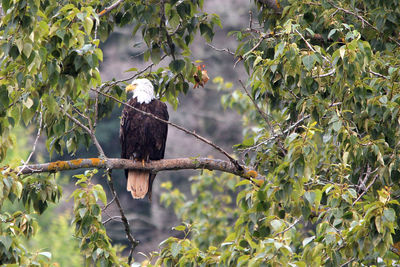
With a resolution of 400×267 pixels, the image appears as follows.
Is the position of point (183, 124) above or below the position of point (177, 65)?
below

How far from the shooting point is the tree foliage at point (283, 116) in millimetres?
3025

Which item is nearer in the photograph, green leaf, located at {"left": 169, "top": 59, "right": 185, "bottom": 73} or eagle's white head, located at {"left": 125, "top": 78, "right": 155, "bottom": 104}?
green leaf, located at {"left": 169, "top": 59, "right": 185, "bottom": 73}

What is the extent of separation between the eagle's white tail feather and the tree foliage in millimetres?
1397

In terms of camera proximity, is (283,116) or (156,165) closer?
(283,116)

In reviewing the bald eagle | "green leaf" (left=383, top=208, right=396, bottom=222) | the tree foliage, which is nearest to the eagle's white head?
the bald eagle

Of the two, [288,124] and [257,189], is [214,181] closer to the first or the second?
[288,124]

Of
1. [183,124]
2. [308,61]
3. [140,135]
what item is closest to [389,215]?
[308,61]

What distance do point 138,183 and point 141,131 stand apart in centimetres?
44

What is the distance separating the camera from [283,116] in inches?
177

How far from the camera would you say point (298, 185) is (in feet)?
10.1

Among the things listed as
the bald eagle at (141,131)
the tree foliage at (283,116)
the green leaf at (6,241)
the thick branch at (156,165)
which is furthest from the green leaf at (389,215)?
the bald eagle at (141,131)

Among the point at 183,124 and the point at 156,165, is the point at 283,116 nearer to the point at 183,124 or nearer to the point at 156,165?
the point at 156,165

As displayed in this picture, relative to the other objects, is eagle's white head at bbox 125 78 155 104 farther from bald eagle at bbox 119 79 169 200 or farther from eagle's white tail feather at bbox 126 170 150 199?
eagle's white tail feather at bbox 126 170 150 199

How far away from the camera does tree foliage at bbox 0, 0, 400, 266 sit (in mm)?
3025
